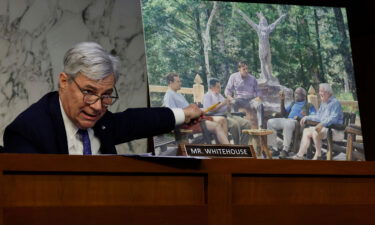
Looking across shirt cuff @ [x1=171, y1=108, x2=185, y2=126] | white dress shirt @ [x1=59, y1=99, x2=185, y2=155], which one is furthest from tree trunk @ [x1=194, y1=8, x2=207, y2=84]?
white dress shirt @ [x1=59, y1=99, x2=185, y2=155]

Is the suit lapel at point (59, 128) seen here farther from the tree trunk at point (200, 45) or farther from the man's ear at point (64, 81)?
the tree trunk at point (200, 45)

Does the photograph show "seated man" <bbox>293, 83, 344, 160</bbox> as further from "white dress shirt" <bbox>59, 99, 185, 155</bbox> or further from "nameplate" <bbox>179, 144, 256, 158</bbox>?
"white dress shirt" <bbox>59, 99, 185, 155</bbox>

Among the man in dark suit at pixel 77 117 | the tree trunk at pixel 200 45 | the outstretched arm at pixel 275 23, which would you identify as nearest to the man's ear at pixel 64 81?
the man in dark suit at pixel 77 117

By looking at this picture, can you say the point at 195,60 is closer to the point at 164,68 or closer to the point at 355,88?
the point at 164,68

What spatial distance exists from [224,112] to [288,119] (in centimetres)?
30

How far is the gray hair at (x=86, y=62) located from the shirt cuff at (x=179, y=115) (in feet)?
1.56

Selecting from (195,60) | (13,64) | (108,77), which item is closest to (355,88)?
(195,60)

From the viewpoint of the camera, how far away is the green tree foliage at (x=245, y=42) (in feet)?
11.7

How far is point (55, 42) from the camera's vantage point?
3.62 m

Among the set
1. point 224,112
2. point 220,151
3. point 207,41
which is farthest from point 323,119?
point 220,151

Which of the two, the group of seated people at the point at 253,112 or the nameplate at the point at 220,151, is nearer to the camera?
the nameplate at the point at 220,151

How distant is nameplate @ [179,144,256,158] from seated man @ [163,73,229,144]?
0.71m

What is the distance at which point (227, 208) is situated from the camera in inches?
89.7

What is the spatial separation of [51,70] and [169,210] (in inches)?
60.9
